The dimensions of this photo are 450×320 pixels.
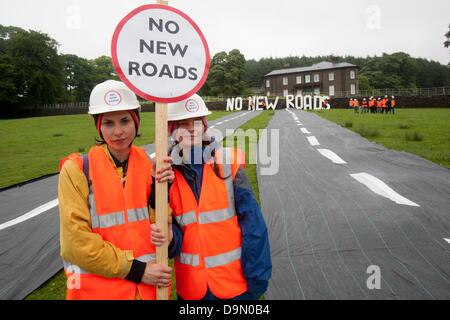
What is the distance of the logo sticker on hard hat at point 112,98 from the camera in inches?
78.6

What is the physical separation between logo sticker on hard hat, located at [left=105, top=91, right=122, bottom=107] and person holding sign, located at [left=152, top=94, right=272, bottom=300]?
0.36 m

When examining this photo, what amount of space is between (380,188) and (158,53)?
560 cm

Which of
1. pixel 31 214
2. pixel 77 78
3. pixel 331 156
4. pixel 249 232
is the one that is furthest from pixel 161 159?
pixel 77 78

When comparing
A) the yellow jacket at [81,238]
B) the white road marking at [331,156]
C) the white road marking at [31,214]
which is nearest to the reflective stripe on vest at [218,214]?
the yellow jacket at [81,238]

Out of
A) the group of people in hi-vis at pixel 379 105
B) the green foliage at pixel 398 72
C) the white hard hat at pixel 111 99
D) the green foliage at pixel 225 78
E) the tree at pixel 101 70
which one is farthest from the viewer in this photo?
the green foliage at pixel 398 72

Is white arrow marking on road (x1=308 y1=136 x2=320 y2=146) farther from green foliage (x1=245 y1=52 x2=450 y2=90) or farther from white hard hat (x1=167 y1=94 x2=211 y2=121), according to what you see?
green foliage (x1=245 y1=52 x2=450 y2=90)

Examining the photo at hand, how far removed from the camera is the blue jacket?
81.0 inches

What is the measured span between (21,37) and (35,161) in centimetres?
5242

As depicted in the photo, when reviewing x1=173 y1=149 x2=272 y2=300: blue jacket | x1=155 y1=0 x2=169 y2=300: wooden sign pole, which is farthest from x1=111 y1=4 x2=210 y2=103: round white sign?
x1=173 y1=149 x2=272 y2=300: blue jacket

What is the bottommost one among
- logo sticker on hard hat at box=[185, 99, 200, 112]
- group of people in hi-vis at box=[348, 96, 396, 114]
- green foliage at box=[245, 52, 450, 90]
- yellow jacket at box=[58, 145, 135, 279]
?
yellow jacket at box=[58, 145, 135, 279]

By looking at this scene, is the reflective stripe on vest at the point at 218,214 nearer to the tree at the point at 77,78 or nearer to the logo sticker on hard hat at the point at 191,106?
the logo sticker on hard hat at the point at 191,106

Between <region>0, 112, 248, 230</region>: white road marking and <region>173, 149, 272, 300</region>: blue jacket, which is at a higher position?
<region>173, 149, 272, 300</region>: blue jacket

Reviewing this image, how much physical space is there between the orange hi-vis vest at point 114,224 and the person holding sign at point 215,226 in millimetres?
245

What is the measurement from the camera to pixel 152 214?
202 centimetres
